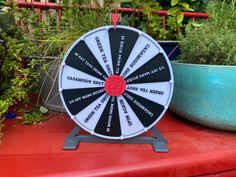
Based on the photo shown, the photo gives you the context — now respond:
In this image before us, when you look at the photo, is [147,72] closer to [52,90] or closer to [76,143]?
[76,143]

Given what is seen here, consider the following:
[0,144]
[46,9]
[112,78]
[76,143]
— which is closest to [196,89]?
[112,78]

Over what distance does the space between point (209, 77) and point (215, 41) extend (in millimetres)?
124

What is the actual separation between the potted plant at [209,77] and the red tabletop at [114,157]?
70 millimetres

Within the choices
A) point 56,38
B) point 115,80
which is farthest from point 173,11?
point 115,80

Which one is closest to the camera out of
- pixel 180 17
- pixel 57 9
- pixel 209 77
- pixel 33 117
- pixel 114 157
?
pixel 114 157

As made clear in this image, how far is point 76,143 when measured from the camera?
2.40 feet

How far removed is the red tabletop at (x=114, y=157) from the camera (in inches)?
24.1

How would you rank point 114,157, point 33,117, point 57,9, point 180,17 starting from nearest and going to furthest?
point 114,157
point 33,117
point 57,9
point 180,17

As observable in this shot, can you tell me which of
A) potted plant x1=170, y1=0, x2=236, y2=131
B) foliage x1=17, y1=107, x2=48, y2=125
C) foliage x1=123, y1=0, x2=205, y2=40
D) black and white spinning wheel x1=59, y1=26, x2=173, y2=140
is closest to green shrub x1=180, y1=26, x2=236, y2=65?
potted plant x1=170, y1=0, x2=236, y2=131

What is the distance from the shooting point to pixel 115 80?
713mm

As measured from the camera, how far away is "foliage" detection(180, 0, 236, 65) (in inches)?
32.8

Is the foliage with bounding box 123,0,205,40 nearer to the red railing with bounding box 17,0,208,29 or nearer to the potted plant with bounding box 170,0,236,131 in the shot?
the red railing with bounding box 17,0,208,29

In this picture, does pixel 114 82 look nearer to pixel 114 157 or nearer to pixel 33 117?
pixel 114 157

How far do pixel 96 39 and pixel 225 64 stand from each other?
40 centimetres
